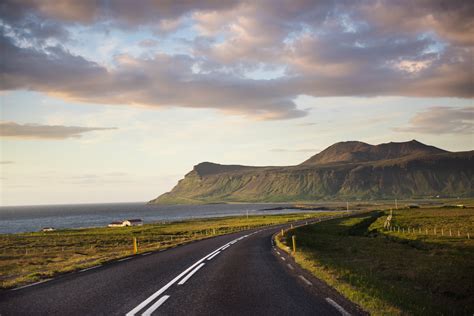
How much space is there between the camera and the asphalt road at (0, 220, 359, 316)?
31.8 feet

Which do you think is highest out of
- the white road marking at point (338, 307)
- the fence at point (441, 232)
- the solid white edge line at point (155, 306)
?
the solid white edge line at point (155, 306)

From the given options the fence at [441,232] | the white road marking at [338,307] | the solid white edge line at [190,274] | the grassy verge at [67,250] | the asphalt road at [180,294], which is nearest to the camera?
the white road marking at [338,307]

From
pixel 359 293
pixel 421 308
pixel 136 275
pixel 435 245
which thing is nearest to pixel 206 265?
pixel 136 275

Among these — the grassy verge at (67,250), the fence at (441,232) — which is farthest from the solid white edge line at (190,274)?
the fence at (441,232)

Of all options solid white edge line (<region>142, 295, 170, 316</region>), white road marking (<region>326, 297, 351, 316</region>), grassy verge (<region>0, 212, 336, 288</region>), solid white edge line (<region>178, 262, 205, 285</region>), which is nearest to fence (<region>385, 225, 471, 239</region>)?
grassy verge (<region>0, 212, 336, 288</region>)

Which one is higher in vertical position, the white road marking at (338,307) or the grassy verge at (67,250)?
the white road marking at (338,307)

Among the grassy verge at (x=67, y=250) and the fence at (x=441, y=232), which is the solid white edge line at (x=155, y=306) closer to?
the grassy verge at (x=67, y=250)

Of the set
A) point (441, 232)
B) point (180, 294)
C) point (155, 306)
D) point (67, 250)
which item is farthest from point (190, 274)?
point (441, 232)

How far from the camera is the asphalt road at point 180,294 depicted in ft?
31.8

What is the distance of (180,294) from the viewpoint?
1176 centimetres

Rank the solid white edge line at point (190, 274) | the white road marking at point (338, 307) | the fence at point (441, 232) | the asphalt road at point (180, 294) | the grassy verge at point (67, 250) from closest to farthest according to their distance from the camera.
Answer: the white road marking at point (338, 307) < the asphalt road at point (180, 294) < the solid white edge line at point (190, 274) < the grassy verge at point (67, 250) < the fence at point (441, 232)

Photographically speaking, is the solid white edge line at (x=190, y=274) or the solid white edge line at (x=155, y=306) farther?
the solid white edge line at (x=190, y=274)

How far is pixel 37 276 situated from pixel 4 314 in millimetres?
7121

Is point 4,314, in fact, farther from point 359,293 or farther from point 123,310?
point 359,293
